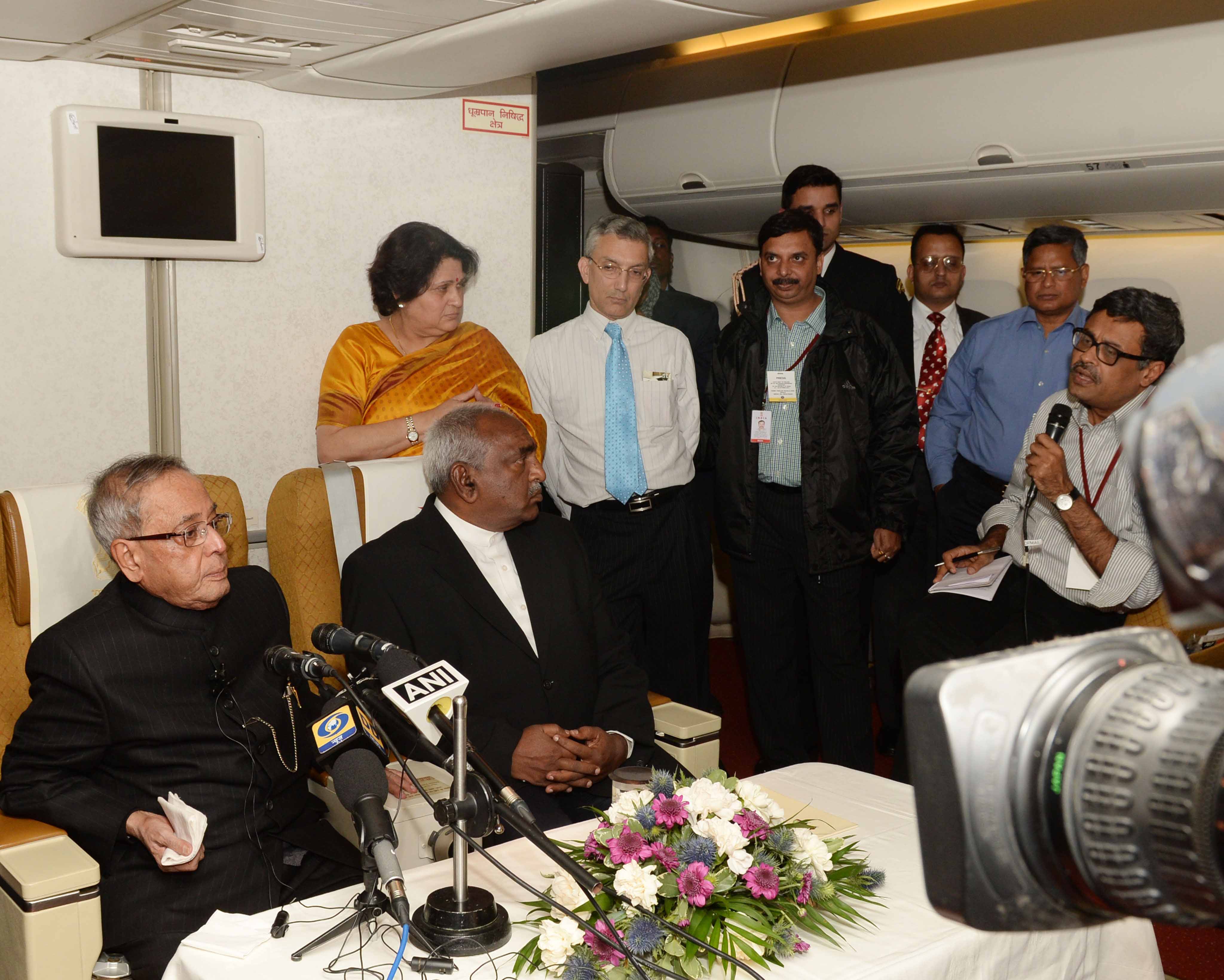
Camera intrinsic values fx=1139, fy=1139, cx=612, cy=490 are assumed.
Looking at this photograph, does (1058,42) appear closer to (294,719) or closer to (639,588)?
(639,588)

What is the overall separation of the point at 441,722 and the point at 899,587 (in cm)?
332

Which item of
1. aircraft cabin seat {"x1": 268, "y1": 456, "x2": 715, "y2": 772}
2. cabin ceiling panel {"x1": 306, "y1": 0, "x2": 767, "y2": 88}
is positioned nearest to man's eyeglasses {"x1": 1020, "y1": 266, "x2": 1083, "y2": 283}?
cabin ceiling panel {"x1": 306, "y1": 0, "x2": 767, "y2": 88}

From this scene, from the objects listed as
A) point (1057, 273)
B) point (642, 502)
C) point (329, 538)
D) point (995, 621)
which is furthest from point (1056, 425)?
point (329, 538)

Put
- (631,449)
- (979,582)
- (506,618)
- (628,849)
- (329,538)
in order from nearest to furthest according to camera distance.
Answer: (628,849), (506,618), (329,538), (979,582), (631,449)

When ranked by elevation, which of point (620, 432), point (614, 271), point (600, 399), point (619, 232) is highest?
point (619, 232)

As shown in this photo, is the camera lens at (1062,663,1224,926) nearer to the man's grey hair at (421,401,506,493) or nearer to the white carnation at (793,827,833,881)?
the white carnation at (793,827,833,881)

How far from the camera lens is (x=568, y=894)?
1.66 m

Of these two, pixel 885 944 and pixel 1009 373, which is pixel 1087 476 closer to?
pixel 1009 373

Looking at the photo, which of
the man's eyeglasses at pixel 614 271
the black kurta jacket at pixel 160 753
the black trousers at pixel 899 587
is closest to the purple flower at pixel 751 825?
the black kurta jacket at pixel 160 753

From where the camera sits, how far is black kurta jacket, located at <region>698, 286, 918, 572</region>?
152 inches

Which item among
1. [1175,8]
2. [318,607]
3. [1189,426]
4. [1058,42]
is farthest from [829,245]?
[1189,426]

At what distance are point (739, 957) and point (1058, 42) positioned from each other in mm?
3546

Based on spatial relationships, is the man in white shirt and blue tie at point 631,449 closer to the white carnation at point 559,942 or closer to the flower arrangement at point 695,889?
the flower arrangement at point 695,889

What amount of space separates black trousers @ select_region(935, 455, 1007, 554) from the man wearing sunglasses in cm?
63
